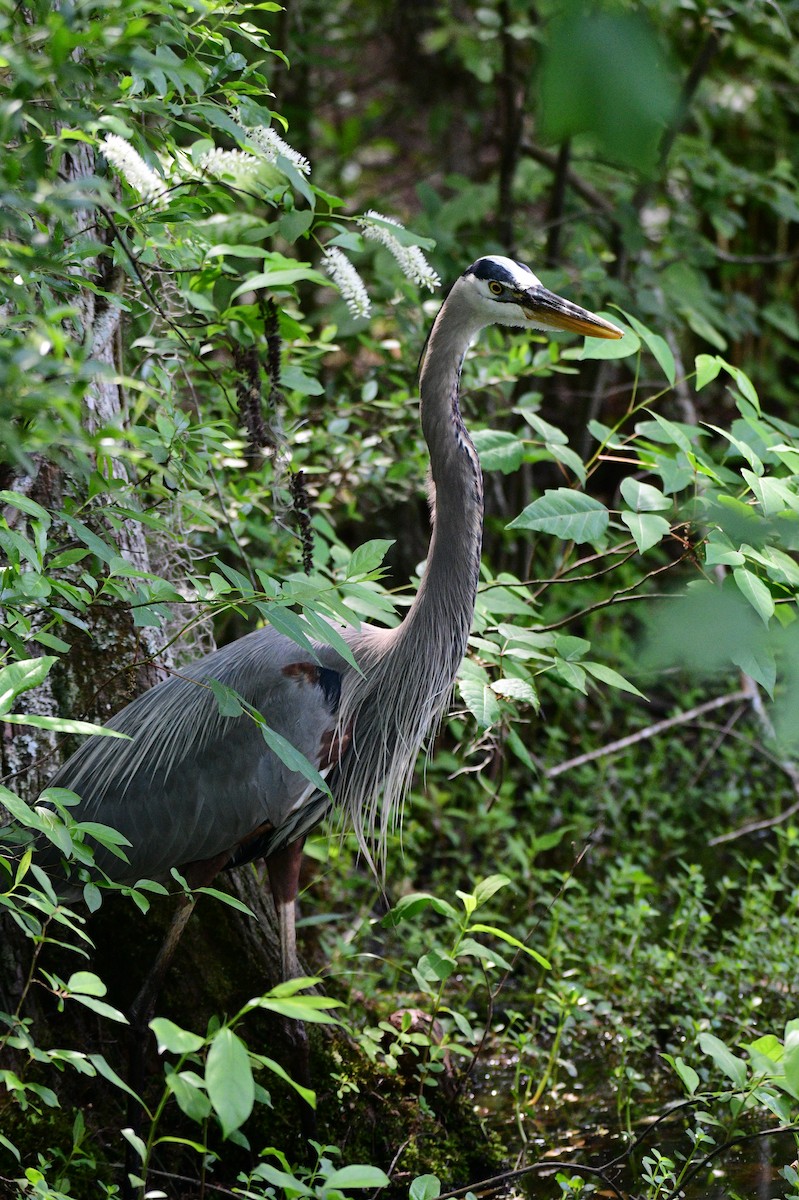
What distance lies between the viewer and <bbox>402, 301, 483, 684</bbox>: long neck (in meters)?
2.77

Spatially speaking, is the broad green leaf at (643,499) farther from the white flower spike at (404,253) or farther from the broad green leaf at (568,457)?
the white flower spike at (404,253)

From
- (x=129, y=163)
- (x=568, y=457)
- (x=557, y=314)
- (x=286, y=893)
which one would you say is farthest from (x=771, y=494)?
(x=286, y=893)

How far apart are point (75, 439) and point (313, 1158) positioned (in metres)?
2.00

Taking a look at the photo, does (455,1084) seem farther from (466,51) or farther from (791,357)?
(791,357)

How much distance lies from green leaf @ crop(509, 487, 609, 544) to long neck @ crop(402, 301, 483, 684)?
257 millimetres

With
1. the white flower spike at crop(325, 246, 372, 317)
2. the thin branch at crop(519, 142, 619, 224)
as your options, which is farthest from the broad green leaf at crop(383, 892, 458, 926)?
the thin branch at crop(519, 142, 619, 224)

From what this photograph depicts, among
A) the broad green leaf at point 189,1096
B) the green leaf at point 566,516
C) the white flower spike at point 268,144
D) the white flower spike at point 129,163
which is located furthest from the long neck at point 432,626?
the broad green leaf at point 189,1096

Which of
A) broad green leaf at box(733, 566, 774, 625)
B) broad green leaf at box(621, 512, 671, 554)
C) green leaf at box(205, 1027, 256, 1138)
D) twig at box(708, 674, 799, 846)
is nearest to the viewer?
green leaf at box(205, 1027, 256, 1138)

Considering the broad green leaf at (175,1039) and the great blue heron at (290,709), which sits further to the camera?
the great blue heron at (290,709)

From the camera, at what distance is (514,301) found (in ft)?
9.11

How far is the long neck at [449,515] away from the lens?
2773mm

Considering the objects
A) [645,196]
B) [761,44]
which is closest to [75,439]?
Answer: [645,196]

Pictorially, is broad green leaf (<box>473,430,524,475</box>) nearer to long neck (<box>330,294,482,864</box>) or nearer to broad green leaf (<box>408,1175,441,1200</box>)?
long neck (<box>330,294,482,864</box>)

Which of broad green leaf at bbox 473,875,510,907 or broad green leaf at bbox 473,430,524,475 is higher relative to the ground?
broad green leaf at bbox 473,430,524,475
